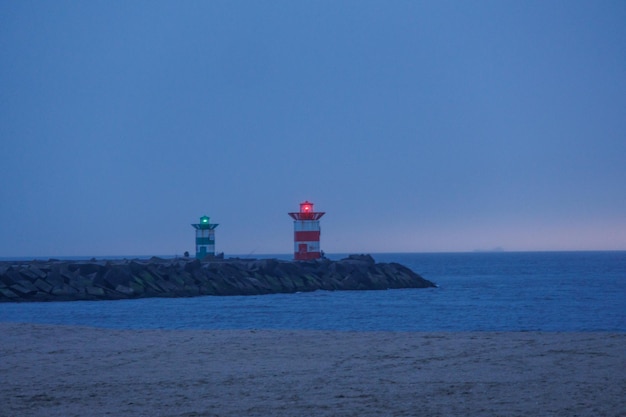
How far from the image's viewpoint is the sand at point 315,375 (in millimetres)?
8602

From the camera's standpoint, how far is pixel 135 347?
45.2 ft

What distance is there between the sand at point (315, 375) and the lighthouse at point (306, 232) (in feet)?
101

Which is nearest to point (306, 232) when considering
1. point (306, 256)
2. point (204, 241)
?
point (306, 256)

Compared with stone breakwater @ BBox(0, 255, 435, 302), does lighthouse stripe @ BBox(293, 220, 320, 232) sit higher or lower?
higher

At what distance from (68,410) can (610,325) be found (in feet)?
76.7

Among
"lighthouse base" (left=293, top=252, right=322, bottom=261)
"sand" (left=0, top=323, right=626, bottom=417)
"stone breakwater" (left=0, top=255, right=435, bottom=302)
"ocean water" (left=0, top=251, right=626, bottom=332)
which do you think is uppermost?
"lighthouse base" (left=293, top=252, right=322, bottom=261)

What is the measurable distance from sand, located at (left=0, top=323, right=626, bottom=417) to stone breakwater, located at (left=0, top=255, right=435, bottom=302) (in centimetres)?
2158

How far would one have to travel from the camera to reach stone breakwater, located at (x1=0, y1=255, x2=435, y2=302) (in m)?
36.3

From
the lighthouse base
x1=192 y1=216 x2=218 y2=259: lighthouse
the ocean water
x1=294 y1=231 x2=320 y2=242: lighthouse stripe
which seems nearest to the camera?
the ocean water

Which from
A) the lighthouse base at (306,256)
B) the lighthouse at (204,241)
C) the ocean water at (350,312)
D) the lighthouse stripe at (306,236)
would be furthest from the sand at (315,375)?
the lighthouse at (204,241)

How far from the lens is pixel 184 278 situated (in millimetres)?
41438

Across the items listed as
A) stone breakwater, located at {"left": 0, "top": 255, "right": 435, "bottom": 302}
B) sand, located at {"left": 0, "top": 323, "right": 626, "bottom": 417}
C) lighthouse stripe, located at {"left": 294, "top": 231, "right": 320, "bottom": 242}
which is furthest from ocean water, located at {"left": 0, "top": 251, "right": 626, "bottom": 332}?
sand, located at {"left": 0, "top": 323, "right": 626, "bottom": 417}

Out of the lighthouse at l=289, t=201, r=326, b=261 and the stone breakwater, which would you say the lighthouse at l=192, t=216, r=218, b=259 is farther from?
the lighthouse at l=289, t=201, r=326, b=261

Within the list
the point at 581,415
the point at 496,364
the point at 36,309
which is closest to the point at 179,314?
the point at 36,309
